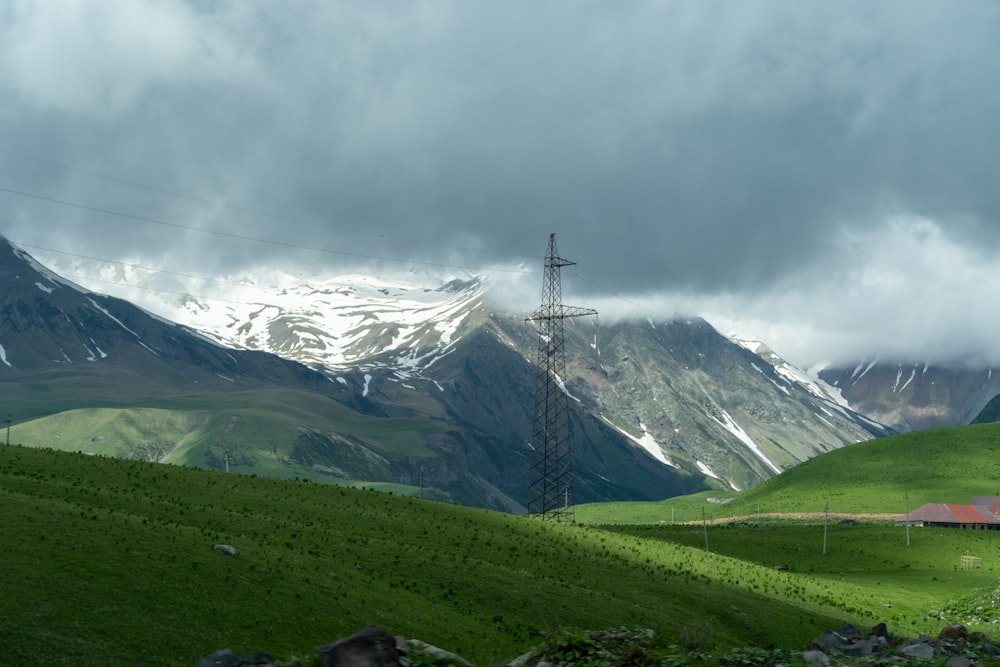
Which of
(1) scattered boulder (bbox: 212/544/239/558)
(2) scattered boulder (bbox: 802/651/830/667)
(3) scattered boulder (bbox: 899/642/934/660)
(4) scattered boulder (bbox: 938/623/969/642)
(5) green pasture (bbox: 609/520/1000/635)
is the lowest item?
(5) green pasture (bbox: 609/520/1000/635)

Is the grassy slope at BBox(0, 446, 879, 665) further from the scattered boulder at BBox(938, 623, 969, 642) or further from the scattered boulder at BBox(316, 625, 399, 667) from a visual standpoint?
the scattered boulder at BBox(316, 625, 399, 667)

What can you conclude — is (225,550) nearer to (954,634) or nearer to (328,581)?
(328,581)

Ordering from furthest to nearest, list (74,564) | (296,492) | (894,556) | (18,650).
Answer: (894,556)
(296,492)
(74,564)
(18,650)

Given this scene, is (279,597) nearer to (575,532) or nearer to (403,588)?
(403,588)

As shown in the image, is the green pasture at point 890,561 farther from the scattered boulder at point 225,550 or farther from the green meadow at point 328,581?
the scattered boulder at point 225,550

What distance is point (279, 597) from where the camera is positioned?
50.5m

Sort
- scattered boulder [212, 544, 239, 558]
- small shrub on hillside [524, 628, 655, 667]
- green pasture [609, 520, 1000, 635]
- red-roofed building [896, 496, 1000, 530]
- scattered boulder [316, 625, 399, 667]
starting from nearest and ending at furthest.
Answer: scattered boulder [316, 625, 399, 667], small shrub on hillside [524, 628, 655, 667], scattered boulder [212, 544, 239, 558], green pasture [609, 520, 1000, 635], red-roofed building [896, 496, 1000, 530]

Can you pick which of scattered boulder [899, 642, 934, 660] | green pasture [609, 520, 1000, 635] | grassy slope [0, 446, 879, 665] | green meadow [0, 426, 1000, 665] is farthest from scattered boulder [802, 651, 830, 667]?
green pasture [609, 520, 1000, 635]

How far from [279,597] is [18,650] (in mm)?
13229

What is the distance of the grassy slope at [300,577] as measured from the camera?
44750 millimetres

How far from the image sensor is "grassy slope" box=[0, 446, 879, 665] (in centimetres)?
4475

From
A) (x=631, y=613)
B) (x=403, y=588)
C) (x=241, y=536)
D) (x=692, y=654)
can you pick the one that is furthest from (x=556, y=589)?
(x=692, y=654)

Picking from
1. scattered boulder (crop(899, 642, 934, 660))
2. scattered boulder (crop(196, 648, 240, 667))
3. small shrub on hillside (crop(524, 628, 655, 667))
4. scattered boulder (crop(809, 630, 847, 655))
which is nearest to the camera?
small shrub on hillside (crop(524, 628, 655, 667))

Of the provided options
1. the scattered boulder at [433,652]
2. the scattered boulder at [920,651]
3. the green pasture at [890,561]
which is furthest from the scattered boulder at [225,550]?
the green pasture at [890,561]
